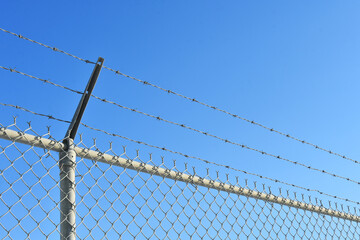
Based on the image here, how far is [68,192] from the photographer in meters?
2.65

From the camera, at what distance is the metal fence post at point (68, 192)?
259 cm

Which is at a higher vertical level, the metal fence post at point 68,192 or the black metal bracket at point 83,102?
the black metal bracket at point 83,102

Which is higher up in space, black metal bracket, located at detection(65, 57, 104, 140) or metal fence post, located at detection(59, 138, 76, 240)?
black metal bracket, located at detection(65, 57, 104, 140)

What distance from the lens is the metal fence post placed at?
2586 mm

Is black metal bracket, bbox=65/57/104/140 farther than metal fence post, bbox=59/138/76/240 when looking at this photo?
Yes

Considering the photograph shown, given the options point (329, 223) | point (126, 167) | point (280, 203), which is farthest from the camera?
point (329, 223)

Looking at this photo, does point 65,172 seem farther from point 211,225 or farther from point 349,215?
point 349,215

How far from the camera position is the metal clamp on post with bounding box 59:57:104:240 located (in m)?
2.59

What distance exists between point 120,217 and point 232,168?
3.37 ft

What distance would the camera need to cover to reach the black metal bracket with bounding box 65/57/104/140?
9.12 ft

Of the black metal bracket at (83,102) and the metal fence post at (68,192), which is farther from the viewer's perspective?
the black metal bracket at (83,102)

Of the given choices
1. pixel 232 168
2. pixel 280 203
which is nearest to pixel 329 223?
pixel 280 203

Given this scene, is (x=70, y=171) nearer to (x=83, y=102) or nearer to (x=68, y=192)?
(x=68, y=192)

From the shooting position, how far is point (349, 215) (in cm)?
439
